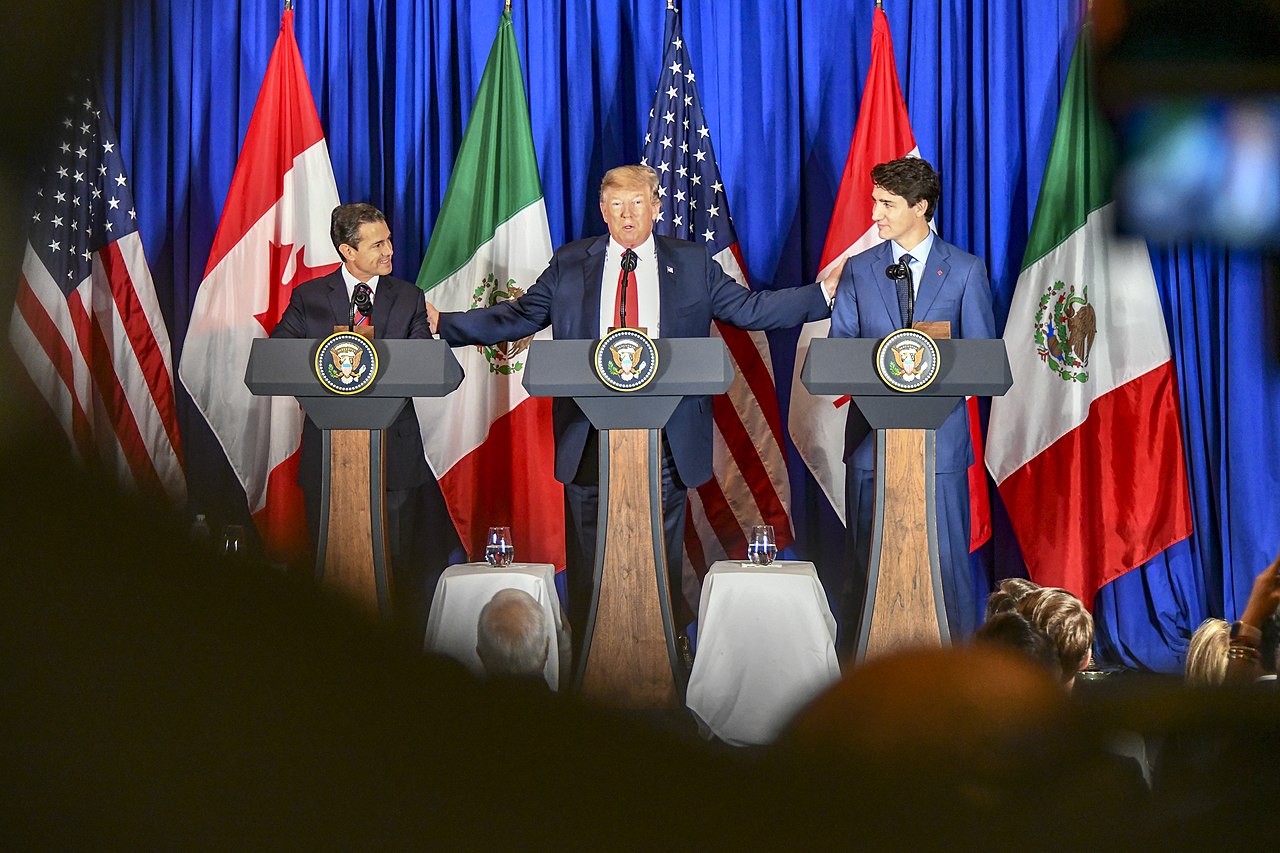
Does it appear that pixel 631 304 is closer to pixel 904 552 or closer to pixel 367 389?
pixel 367 389

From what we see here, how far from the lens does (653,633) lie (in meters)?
3.14

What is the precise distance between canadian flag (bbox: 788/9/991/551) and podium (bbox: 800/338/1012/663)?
1.46m

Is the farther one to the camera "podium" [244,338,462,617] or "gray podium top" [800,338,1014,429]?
"podium" [244,338,462,617]

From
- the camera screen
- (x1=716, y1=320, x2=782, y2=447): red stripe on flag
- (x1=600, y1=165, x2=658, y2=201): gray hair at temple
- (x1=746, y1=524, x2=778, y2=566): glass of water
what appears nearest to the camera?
the camera screen

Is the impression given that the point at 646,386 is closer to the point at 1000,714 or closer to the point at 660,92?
the point at 660,92

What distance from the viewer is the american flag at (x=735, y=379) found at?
187 inches

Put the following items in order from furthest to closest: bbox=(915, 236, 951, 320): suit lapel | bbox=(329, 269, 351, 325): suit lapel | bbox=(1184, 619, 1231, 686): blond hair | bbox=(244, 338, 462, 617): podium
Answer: bbox=(329, 269, 351, 325): suit lapel < bbox=(915, 236, 951, 320): suit lapel < bbox=(244, 338, 462, 617): podium < bbox=(1184, 619, 1231, 686): blond hair

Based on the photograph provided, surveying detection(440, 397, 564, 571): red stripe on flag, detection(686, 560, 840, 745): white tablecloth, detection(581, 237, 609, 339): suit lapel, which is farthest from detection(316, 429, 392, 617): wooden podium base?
detection(440, 397, 564, 571): red stripe on flag

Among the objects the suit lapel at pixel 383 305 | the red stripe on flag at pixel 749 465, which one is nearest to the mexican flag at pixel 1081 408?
the red stripe on flag at pixel 749 465

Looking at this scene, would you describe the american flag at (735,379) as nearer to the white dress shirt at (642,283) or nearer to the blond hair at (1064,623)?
the white dress shirt at (642,283)

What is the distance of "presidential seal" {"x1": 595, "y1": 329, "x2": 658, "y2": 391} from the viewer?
3.12m

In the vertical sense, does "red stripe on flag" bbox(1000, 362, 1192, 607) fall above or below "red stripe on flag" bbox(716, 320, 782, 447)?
below

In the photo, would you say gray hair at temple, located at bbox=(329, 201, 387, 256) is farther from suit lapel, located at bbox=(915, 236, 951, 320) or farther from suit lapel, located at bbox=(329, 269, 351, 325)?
suit lapel, located at bbox=(915, 236, 951, 320)

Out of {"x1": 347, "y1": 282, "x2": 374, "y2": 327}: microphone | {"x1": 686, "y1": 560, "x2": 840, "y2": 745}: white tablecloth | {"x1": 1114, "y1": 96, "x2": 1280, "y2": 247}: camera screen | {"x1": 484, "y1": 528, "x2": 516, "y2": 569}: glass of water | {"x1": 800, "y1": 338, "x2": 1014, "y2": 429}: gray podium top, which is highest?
{"x1": 347, "y1": 282, "x2": 374, "y2": 327}: microphone
